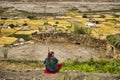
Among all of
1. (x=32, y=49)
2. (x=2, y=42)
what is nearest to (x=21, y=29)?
(x=2, y=42)

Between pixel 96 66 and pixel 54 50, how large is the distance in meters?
8.03

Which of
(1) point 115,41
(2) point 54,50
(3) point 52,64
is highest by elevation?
(3) point 52,64

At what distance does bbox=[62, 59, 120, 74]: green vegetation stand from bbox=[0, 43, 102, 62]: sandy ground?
4255mm

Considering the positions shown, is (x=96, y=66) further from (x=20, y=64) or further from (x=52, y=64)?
(x=52, y=64)

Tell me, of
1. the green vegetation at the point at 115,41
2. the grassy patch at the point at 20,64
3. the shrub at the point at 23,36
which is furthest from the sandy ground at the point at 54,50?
the shrub at the point at 23,36

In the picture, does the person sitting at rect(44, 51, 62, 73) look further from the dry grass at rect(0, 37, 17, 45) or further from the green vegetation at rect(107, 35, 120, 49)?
the dry grass at rect(0, 37, 17, 45)

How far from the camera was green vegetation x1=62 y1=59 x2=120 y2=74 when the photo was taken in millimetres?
19750

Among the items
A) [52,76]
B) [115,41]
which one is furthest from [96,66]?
[115,41]

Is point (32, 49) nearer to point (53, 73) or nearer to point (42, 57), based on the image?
point (42, 57)

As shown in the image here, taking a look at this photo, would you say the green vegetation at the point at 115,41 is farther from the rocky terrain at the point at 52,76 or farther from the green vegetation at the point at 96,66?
the rocky terrain at the point at 52,76

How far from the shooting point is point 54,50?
29.1 m

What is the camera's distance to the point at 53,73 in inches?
664

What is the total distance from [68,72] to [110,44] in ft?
39.0

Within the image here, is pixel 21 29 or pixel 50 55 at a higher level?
pixel 50 55
